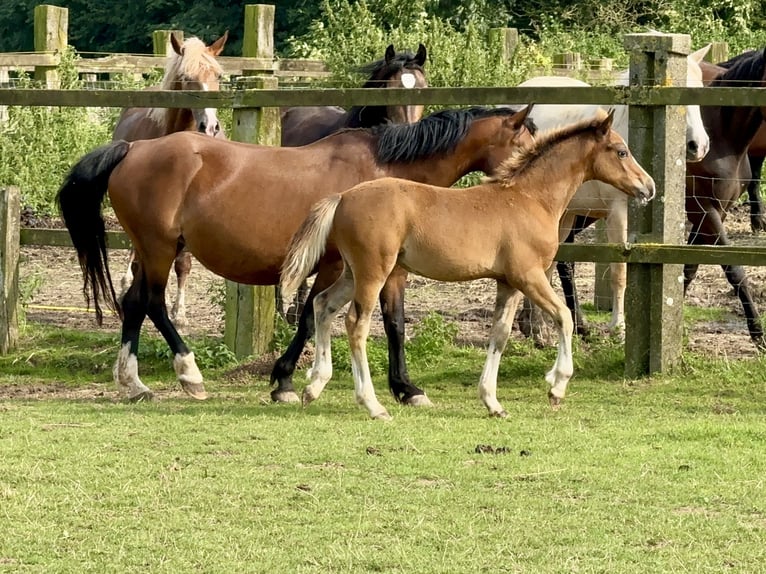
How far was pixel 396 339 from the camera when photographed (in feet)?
26.9

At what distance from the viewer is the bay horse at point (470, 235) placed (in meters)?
7.32

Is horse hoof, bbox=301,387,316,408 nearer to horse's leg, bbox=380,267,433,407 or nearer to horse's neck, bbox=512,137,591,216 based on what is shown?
horse's leg, bbox=380,267,433,407

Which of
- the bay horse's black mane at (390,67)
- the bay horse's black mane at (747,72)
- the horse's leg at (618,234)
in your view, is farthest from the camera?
the bay horse's black mane at (390,67)

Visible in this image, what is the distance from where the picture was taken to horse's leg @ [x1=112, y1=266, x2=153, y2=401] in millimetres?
8430

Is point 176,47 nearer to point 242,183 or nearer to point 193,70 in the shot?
point 193,70

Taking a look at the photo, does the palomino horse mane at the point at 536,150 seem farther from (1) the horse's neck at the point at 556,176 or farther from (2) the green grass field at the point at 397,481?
(2) the green grass field at the point at 397,481

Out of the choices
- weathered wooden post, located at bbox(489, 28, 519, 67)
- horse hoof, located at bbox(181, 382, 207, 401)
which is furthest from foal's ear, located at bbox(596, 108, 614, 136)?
weathered wooden post, located at bbox(489, 28, 519, 67)

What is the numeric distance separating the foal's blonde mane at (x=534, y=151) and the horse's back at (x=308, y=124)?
11.7 ft

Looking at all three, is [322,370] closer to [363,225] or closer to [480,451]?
[363,225]

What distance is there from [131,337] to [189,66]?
→ 120 inches

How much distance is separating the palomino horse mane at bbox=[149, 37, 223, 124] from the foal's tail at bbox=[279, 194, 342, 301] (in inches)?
146

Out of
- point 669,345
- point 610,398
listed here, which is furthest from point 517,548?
point 669,345

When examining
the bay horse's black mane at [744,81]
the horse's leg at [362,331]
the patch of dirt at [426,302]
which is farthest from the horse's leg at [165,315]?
the bay horse's black mane at [744,81]

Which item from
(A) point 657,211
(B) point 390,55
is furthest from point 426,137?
(B) point 390,55
